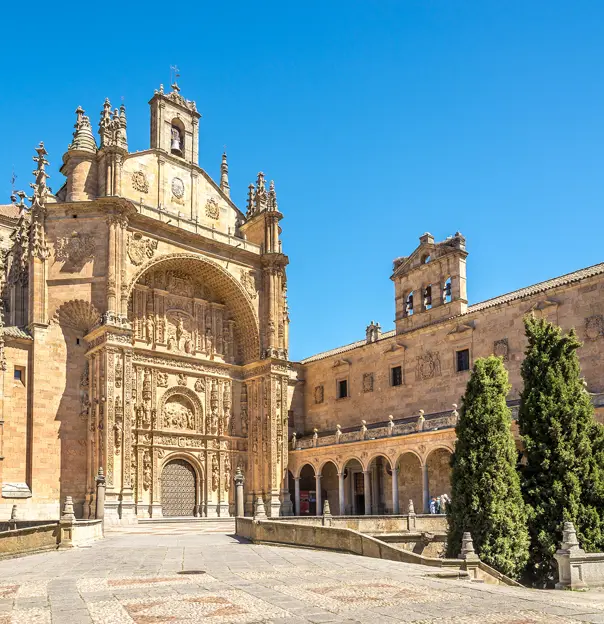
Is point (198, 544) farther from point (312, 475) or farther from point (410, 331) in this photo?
point (312, 475)

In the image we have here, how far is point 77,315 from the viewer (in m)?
32.7

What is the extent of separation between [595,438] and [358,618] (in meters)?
11.8

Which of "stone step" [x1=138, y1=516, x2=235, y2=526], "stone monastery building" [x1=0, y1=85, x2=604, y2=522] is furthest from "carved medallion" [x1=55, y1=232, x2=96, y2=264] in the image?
"stone step" [x1=138, y1=516, x2=235, y2=526]

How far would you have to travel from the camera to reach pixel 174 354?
35938 mm

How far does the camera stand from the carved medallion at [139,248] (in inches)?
1344

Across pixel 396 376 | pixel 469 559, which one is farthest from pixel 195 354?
pixel 469 559

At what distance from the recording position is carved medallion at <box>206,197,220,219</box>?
38.9m

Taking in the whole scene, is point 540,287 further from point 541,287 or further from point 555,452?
point 555,452

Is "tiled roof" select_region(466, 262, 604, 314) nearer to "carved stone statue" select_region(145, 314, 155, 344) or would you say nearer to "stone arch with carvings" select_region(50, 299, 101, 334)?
"carved stone statue" select_region(145, 314, 155, 344)

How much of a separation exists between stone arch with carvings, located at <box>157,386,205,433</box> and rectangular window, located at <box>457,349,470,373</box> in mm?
12676

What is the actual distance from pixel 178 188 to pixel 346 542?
78.9 feet

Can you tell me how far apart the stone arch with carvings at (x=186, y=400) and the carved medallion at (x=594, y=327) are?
18310 mm

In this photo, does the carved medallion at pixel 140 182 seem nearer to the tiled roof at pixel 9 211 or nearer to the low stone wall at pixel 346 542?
the tiled roof at pixel 9 211

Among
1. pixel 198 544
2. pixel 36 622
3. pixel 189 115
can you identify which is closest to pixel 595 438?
pixel 198 544
